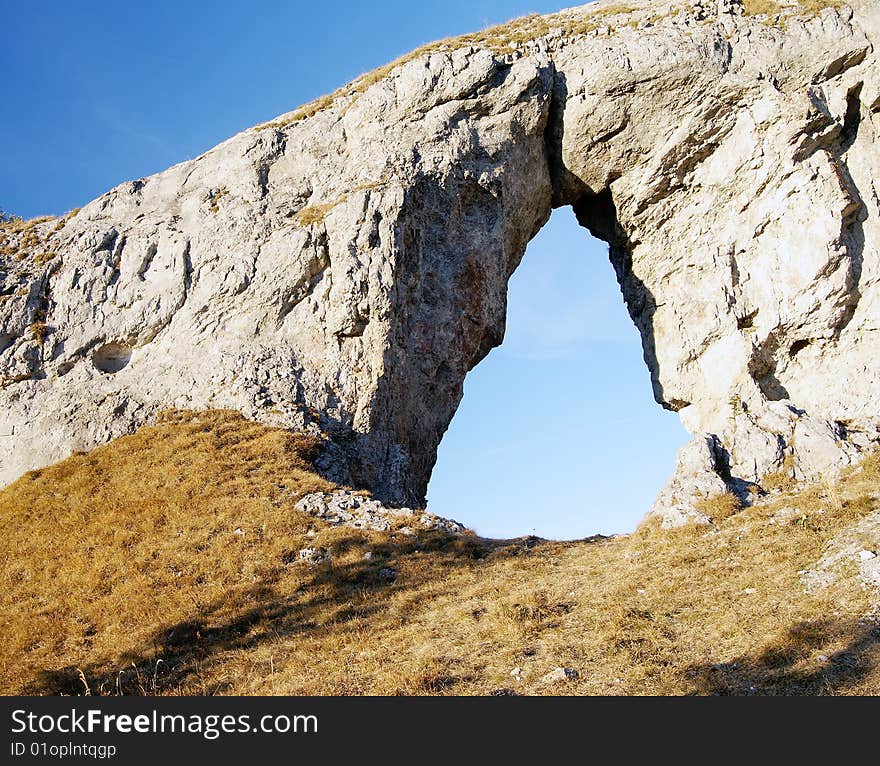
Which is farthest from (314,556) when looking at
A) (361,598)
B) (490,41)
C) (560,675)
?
(490,41)

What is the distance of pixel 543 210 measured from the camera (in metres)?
31.3

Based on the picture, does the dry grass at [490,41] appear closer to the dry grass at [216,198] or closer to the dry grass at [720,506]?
the dry grass at [216,198]

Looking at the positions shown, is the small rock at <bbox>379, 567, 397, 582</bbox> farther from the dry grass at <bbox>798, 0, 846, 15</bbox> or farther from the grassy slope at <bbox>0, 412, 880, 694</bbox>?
the dry grass at <bbox>798, 0, 846, 15</bbox>

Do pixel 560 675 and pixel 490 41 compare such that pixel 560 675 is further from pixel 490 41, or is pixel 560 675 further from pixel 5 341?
pixel 490 41

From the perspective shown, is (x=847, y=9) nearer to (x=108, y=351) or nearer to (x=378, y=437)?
(x=378, y=437)

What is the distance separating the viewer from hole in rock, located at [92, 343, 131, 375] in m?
25.0

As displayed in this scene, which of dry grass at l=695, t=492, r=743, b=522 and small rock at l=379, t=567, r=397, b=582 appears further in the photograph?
dry grass at l=695, t=492, r=743, b=522

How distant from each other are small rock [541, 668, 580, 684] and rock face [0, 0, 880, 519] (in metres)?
13.2

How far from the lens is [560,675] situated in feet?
32.7

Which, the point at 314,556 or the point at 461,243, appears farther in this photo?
the point at 461,243

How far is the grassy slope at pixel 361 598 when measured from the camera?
10.1 metres

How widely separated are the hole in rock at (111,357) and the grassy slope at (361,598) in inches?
195

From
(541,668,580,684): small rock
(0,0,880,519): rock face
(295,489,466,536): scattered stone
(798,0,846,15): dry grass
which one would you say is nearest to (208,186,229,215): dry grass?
(0,0,880,519): rock face

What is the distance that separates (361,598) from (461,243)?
55.0ft
